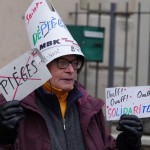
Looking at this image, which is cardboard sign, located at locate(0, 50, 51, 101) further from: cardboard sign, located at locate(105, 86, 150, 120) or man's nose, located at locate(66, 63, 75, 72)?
cardboard sign, located at locate(105, 86, 150, 120)

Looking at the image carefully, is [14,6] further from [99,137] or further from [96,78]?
[99,137]

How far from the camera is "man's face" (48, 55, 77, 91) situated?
329 centimetres

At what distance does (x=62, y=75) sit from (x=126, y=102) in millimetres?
465

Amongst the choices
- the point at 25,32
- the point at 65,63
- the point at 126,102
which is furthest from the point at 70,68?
the point at 25,32

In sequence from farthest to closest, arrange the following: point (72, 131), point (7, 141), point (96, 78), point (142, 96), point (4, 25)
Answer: point (96, 78) < point (4, 25) < point (142, 96) < point (72, 131) < point (7, 141)

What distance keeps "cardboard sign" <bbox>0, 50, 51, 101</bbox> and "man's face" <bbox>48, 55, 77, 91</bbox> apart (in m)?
0.15

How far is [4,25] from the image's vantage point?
646 centimetres

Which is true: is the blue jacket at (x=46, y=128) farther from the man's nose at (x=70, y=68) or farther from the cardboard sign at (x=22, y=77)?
the man's nose at (x=70, y=68)

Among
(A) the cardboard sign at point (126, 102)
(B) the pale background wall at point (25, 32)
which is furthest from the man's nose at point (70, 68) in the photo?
(B) the pale background wall at point (25, 32)

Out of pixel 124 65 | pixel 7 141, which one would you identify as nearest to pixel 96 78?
pixel 124 65

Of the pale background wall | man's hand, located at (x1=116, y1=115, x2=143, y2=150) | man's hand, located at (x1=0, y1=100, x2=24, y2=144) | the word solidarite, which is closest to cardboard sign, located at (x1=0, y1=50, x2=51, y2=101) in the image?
the word solidarite

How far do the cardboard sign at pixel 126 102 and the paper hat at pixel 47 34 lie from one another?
34 cm

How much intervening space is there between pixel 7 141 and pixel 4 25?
3488 millimetres

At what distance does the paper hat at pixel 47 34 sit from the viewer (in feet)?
10.9
